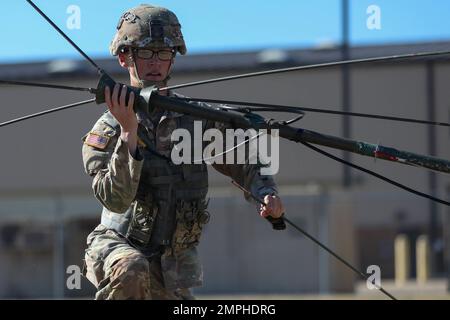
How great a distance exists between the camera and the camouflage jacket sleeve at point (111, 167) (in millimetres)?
4734

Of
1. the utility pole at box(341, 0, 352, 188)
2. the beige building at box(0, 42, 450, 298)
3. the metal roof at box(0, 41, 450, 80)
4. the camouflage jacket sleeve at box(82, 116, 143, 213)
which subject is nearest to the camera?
the camouflage jacket sleeve at box(82, 116, 143, 213)

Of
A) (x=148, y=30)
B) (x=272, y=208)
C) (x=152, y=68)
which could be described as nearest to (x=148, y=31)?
(x=148, y=30)

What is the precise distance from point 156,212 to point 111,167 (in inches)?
20.6

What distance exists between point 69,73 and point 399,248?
10.5 metres

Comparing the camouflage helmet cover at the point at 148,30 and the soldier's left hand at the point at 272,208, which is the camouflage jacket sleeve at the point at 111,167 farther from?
the soldier's left hand at the point at 272,208

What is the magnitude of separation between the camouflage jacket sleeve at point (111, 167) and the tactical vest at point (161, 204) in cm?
9

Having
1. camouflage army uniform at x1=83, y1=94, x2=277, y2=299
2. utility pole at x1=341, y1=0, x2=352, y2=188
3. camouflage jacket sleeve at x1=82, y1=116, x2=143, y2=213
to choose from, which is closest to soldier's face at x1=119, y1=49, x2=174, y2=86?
camouflage army uniform at x1=83, y1=94, x2=277, y2=299

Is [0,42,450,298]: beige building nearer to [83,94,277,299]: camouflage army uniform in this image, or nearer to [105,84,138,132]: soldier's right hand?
[83,94,277,299]: camouflage army uniform

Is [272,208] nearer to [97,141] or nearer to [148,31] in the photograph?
[97,141]

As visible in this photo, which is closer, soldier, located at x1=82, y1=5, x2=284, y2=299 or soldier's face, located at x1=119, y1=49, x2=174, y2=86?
soldier, located at x1=82, y1=5, x2=284, y2=299

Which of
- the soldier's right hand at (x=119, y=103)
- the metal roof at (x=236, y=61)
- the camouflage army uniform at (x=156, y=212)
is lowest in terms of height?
the camouflage army uniform at (x=156, y=212)

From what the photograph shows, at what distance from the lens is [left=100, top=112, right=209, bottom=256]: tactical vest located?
5191 millimetres

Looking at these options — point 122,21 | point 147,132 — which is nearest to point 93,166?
point 147,132

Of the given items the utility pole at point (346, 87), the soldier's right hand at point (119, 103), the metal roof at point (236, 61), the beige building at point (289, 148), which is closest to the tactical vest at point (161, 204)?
the soldier's right hand at point (119, 103)
